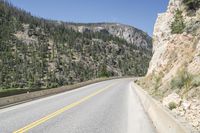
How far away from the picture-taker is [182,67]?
22016mm

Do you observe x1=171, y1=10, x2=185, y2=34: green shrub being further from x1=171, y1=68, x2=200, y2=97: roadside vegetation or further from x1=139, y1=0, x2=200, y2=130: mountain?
x1=171, y1=68, x2=200, y2=97: roadside vegetation

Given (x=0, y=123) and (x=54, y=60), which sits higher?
(x=54, y=60)

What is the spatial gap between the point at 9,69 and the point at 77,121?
411ft

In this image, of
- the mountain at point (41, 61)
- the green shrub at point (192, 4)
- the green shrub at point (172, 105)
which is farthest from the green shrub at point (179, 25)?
the mountain at point (41, 61)

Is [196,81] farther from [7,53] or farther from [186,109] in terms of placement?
[7,53]

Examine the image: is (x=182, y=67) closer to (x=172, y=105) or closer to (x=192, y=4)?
(x=172, y=105)

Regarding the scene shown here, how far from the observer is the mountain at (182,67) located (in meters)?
13.0

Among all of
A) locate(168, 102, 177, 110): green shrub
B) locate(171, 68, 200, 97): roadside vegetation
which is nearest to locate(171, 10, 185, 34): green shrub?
locate(171, 68, 200, 97): roadside vegetation

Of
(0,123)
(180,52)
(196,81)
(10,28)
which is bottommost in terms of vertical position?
(0,123)

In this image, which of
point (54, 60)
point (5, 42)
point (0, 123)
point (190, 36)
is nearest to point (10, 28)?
point (5, 42)

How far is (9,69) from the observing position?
13338 centimetres

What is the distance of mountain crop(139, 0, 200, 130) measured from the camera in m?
13.0

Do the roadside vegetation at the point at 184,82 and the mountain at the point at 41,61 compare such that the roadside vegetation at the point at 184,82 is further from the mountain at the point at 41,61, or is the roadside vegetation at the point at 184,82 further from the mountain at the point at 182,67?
the mountain at the point at 41,61

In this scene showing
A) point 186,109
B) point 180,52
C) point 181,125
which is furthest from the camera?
point 180,52
